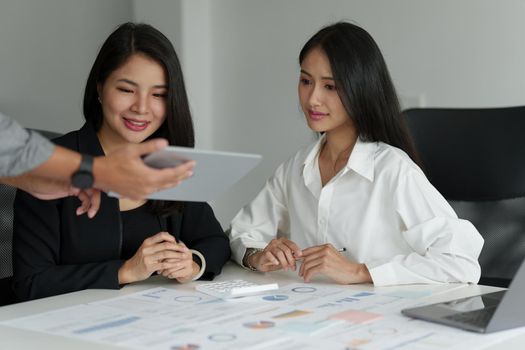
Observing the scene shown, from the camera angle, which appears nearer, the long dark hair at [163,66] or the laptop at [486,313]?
the laptop at [486,313]

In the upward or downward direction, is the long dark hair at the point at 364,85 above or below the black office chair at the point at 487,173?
above

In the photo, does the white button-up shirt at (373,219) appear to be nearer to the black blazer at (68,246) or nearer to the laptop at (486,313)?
the black blazer at (68,246)

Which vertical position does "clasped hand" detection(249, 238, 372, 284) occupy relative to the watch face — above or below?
below

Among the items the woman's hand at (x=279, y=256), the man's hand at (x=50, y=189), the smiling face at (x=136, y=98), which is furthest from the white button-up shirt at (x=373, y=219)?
the man's hand at (x=50, y=189)

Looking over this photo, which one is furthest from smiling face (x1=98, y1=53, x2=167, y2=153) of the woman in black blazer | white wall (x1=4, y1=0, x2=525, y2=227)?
white wall (x1=4, y1=0, x2=525, y2=227)

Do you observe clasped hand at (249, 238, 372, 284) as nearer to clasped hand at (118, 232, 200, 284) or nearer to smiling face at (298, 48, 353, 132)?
clasped hand at (118, 232, 200, 284)

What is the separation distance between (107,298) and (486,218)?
1.20 m

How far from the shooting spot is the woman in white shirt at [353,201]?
204 centimetres

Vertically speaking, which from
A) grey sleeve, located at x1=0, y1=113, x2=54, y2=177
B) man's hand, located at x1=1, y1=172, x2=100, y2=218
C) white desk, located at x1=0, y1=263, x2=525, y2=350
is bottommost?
white desk, located at x1=0, y1=263, x2=525, y2=350

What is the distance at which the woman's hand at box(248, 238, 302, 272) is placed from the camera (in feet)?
6.87

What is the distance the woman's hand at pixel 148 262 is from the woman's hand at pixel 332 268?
11.8 inches

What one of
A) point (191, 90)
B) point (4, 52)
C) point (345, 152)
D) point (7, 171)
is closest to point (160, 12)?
point (191, 90)

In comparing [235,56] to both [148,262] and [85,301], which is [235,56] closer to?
[148,262]

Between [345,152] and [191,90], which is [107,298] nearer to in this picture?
[345,152]
